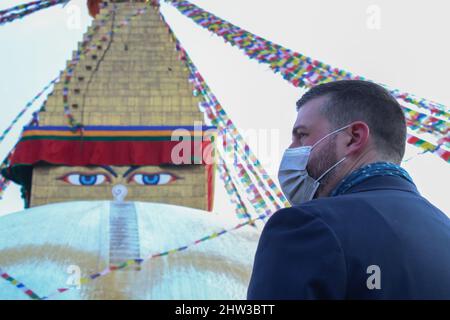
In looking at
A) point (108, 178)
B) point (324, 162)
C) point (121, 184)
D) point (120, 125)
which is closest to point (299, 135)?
point (324, 162)

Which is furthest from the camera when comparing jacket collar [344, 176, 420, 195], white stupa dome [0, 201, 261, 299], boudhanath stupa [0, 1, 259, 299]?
boudhanath stupa [0, 1, 259, 299]

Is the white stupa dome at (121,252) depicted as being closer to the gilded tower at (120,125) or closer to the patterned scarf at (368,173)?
the gilded tower at (120,125)

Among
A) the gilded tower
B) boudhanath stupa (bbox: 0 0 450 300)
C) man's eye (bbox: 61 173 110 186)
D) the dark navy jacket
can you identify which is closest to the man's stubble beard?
the dark navy jacket

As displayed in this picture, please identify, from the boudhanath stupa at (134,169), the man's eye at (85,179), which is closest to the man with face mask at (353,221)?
the boudhanath stupa at (134,169)

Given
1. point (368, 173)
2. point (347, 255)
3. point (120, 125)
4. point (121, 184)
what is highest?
point (368, 173)

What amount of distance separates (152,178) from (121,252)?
3.74 metres

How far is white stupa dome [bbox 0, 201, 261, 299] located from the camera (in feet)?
21.2

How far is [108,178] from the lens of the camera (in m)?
10.8

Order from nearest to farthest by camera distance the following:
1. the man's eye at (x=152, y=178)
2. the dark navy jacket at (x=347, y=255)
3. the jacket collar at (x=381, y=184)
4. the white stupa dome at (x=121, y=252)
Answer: the dark navy jacket at (x=347, y=255) < the jacket collar at (x=381, y=184) < the white stupa dome at (x=121, y=252) < the man's eye at (x=152, y=178)

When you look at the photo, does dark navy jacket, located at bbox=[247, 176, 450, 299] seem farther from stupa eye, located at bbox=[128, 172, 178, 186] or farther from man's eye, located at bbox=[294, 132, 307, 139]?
stupa eye, located at bbox=[128, 172, 178, 186]

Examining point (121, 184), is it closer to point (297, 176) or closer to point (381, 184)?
point (297, 176)

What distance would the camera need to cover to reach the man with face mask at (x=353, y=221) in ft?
4.70

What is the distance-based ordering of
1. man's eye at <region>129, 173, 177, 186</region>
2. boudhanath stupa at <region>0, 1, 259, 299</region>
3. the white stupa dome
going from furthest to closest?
man's eye at <region>129, 173, 177, 186</region> < boudhanath stupa at <region>0, 1, 259, 299</region> < the white stupa dome
